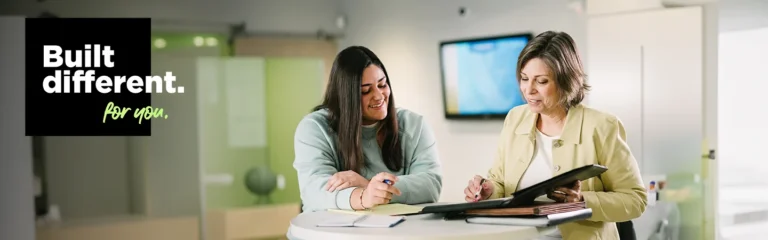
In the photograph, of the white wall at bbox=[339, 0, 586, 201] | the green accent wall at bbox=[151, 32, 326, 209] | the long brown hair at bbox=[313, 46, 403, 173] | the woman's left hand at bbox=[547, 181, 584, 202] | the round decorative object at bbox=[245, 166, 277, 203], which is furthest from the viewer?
the round decorative object at bbox=[245, 166, 277, 203]

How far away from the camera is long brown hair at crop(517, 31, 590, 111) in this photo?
1891 millimetres

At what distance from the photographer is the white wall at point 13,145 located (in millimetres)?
3914

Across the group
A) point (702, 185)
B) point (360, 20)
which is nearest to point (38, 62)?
point (360, 20)

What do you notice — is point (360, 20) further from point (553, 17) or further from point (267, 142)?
point (553, 17)

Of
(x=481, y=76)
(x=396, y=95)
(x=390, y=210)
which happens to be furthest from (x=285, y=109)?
(x=390, y=210)

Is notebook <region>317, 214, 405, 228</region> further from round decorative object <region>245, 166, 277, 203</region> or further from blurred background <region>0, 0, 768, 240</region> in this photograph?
round decorative object <region>245, 166, 277, 203</region>

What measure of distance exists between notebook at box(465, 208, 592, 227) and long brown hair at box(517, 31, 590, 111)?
301mm

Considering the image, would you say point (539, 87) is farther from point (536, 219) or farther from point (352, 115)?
point (352, 115)

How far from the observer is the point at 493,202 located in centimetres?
175

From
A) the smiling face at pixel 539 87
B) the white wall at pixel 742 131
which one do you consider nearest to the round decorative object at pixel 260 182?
the white wall at pixel 742 131

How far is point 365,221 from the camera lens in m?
1.77

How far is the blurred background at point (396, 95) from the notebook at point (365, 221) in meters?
2.04

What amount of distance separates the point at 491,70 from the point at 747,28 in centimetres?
139

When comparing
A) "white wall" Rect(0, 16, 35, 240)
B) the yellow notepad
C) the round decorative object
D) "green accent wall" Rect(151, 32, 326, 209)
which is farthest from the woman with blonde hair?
the round decorative object
